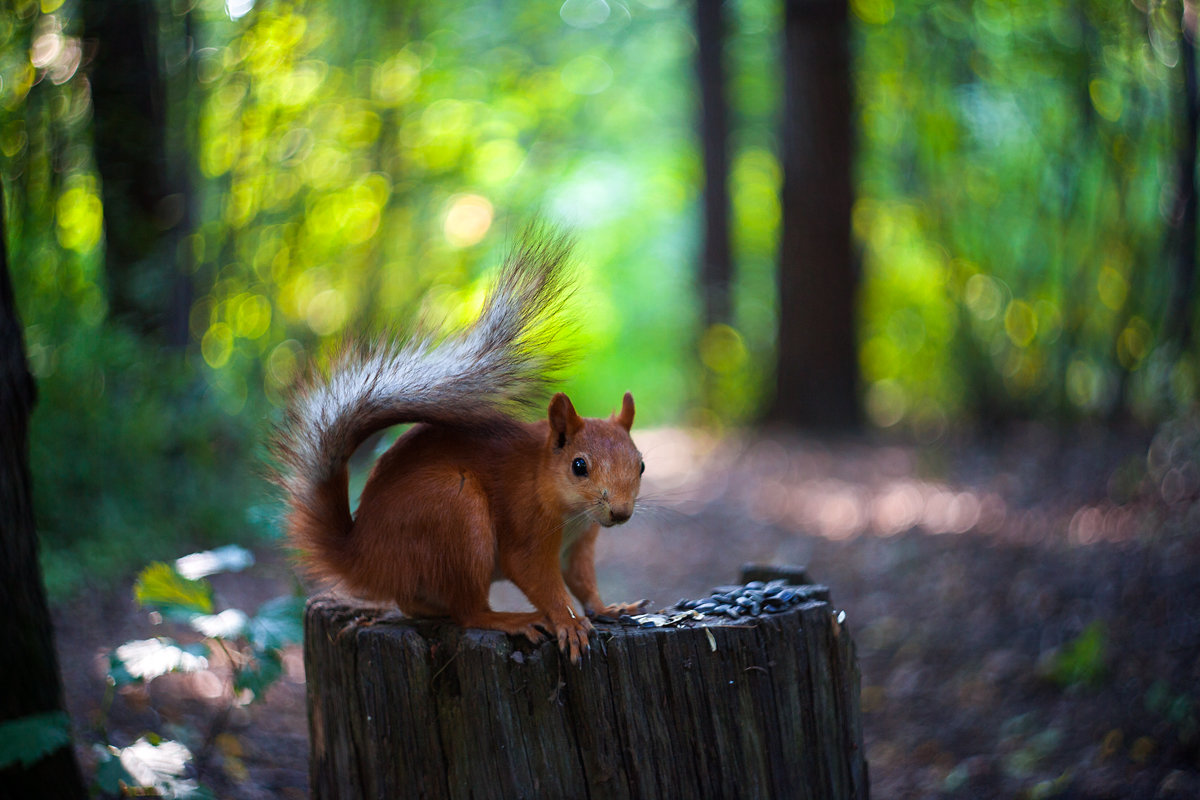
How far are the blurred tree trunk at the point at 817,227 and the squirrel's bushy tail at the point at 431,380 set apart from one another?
6.24 metres

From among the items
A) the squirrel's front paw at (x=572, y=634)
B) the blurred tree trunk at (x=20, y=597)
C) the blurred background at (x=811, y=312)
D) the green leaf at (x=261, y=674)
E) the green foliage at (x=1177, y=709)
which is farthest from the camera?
the blurred background at (x=811, y=312)

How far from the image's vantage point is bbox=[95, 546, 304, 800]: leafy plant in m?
2.11

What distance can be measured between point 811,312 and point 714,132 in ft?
15.0

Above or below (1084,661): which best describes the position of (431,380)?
above

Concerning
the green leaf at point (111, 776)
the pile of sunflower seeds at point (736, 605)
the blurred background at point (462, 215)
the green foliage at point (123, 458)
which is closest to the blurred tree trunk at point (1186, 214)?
the blurred background at point (462, 215)

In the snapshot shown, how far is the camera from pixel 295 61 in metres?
4.92

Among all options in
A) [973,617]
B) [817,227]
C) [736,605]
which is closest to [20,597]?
[736,605]

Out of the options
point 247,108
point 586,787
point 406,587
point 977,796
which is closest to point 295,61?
point 247,108

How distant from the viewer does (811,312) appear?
8.11m

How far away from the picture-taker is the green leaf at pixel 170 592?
2.38 metres

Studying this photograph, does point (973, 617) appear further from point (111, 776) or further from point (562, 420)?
point (111, 776)

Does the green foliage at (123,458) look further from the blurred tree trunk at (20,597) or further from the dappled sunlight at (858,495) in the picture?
the dappled sunlight at (858,495)

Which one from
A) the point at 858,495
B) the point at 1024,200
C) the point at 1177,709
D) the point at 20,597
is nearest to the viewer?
the point at 20,597

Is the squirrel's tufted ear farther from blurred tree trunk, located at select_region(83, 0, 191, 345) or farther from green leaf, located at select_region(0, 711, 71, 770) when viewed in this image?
blurred tree trunk, located at select_region(83, 0, 191, 345)
